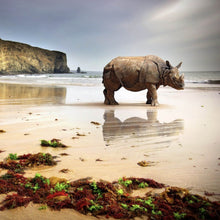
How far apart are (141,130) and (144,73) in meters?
4.85

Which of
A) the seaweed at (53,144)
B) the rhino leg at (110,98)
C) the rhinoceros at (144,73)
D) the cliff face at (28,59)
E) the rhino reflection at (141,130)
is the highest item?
the cliff face at (28,59)

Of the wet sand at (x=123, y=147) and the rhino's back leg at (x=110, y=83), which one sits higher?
the rhino's back leg at (x=110, y=83)

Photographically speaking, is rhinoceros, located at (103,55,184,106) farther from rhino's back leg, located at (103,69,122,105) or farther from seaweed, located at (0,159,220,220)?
seaweed, located at (0,159,220,220)

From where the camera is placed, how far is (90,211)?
2.07m

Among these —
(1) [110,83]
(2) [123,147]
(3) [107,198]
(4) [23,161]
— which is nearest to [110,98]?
(1) [110,83]

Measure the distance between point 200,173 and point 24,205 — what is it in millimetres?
2143

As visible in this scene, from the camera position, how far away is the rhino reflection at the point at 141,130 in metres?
4.36

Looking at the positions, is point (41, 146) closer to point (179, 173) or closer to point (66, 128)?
point (66, 128)

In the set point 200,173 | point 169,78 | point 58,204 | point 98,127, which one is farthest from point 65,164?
point 169,78

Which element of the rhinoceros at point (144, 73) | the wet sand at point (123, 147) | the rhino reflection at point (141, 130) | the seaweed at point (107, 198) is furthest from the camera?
the rhinoceros at point (144, 73)

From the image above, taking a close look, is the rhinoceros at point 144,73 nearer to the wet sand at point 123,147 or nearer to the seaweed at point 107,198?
the wet sand at point 123,147

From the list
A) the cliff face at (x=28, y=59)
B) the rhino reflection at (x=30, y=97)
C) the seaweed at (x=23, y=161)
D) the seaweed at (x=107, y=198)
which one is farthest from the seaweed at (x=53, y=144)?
the cliff face at (x=28, y=59)

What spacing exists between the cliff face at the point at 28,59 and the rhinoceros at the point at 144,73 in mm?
65420

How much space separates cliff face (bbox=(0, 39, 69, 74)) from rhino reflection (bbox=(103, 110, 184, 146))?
6902 centimetres
